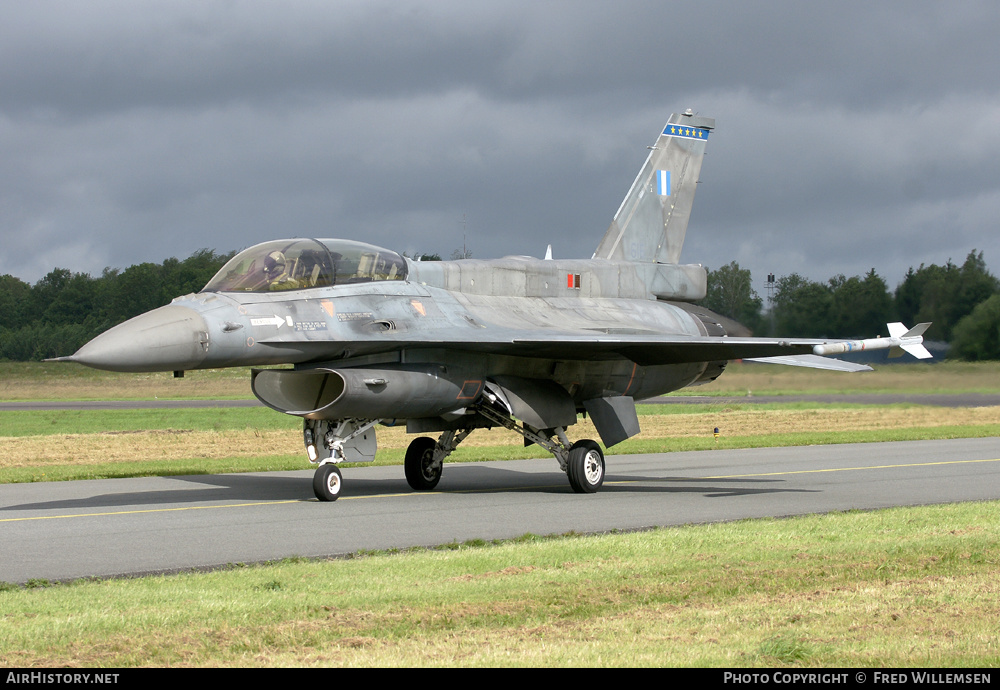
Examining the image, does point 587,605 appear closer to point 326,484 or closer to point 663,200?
point 326,484

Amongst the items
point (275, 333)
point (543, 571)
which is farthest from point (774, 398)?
point (543, 571)

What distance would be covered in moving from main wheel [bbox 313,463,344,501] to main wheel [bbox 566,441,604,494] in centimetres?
335

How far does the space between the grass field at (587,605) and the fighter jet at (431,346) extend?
3.83 m

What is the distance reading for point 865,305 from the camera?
25828 millimetres

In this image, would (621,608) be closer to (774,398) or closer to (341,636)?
(341,636)

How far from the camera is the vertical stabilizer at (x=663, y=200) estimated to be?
18.7m

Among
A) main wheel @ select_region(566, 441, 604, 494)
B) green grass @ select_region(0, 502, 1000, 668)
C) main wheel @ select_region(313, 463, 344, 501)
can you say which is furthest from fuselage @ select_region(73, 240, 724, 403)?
green grass @ select_region(0, 502, 1000, 668)

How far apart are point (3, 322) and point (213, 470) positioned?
5462 centimetres

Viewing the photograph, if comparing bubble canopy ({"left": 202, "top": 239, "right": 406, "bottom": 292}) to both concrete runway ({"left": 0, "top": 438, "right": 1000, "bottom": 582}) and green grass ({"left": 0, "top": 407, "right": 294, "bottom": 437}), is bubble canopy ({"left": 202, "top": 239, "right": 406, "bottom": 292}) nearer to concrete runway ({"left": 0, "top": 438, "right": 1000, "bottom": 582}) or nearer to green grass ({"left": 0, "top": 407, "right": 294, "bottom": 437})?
concrete runway ({"left": 0, "top": 438, "right": 1000, "bottom": 582})

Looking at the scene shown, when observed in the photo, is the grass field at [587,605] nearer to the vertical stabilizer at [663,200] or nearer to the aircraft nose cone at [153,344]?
the aircraft nose cone at [153,344]

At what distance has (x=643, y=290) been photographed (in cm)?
1820

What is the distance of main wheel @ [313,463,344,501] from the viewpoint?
13.1m

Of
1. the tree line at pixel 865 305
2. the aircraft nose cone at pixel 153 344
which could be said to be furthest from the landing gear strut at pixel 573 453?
the tree line at pixel 865 305

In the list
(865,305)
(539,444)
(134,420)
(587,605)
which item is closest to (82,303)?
(134,420)
